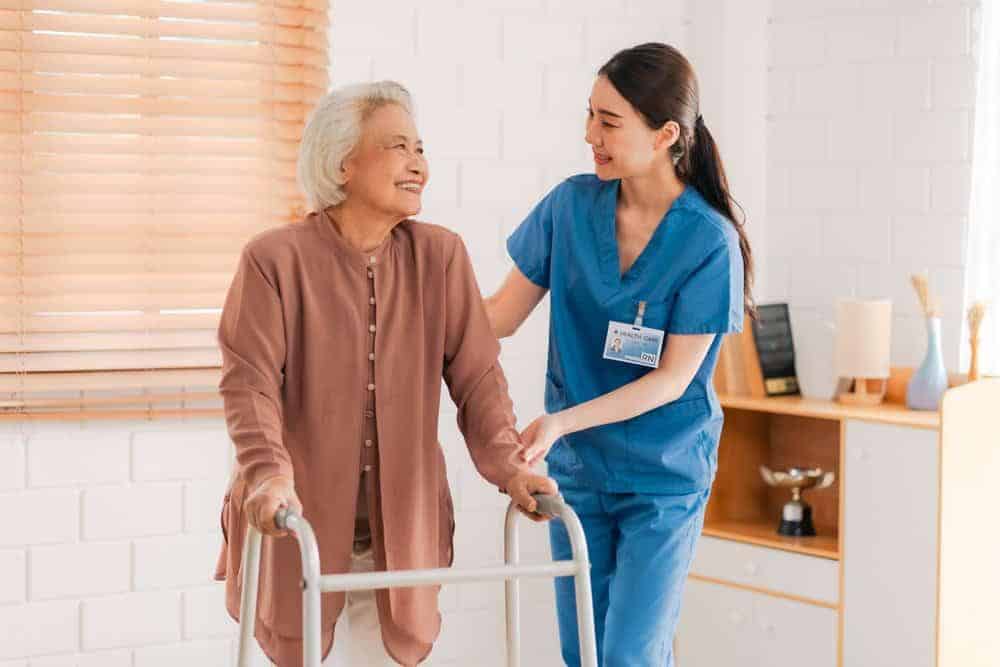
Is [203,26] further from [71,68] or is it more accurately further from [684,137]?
[684,137]

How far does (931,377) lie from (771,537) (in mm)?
553

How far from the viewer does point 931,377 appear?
3.29m

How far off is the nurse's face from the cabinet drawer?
127 centimetres

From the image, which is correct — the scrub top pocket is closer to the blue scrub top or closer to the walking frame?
the blue scrub top

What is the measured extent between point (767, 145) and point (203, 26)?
1.54 metres

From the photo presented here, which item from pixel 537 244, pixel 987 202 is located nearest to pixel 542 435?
pixel 537 244

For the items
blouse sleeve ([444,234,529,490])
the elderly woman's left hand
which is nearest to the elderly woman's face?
blouse sleeve ([444,234,529,490])

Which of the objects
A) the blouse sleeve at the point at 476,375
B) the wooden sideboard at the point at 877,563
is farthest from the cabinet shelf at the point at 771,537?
the blouse sleeve at the point at 476,375

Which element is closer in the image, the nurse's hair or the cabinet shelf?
the nurse's hair

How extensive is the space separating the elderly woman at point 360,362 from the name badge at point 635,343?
1.40ft

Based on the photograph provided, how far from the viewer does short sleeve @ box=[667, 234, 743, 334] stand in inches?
→ 96.8

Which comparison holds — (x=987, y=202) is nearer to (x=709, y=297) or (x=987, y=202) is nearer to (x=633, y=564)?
(x=709, y=297)

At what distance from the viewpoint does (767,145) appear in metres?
3.71

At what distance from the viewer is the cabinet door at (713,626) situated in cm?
341
